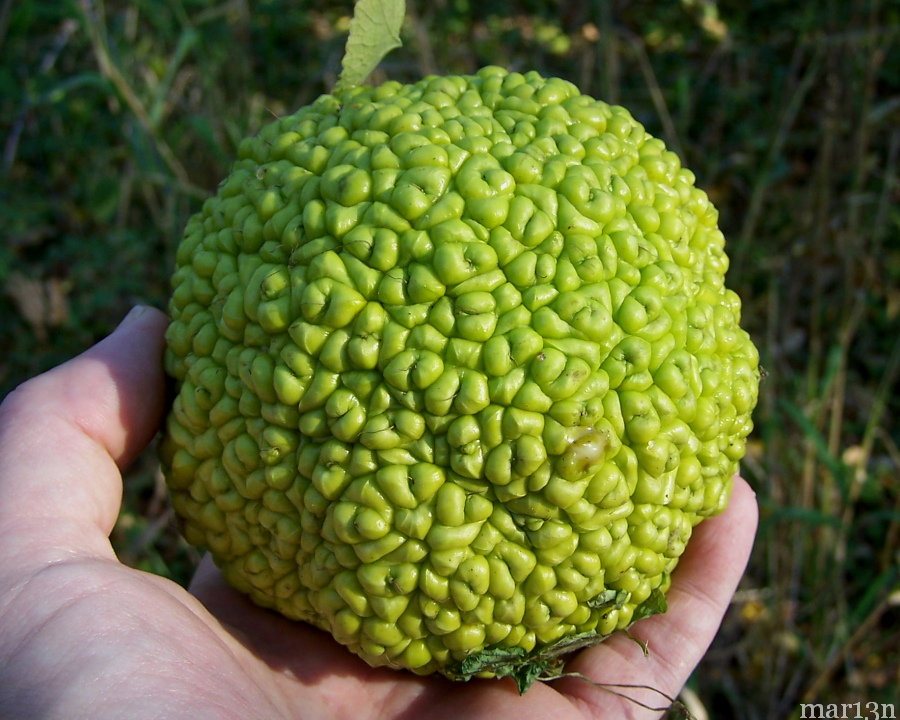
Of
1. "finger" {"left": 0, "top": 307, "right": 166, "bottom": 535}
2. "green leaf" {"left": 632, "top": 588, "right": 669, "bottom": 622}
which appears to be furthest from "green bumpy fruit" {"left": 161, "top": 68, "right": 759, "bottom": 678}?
"finger" {"left": 0, "top": 307, "right": 166, "bottom": 535}

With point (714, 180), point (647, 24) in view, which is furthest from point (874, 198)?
point (647, 24)

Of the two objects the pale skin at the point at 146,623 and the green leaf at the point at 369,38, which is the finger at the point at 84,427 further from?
the green leaf at the point at 369,38

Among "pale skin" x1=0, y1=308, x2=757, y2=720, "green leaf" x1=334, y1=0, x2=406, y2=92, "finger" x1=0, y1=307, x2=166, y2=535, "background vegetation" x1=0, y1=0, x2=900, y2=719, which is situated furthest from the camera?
"background vegetation" x1=0, y1=0, x2=900, y2=719

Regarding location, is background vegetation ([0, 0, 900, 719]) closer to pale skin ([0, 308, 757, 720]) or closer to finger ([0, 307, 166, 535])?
pale skin ([0, 308, 757, 720])

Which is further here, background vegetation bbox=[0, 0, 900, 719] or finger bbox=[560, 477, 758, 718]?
background vegetation bbox=[0, 0, 900, 719]

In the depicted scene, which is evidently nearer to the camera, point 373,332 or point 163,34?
point 373,332

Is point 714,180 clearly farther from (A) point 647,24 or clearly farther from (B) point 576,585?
(B) point 576,585
